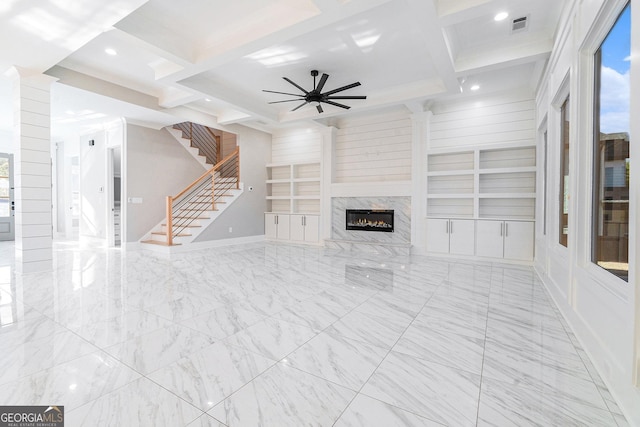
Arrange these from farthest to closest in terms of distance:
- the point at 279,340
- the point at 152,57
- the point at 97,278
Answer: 1. the point at 152,57
2. the point at 97,278
3. the point at 279,340

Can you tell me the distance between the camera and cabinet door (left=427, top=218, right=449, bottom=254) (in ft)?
21.4

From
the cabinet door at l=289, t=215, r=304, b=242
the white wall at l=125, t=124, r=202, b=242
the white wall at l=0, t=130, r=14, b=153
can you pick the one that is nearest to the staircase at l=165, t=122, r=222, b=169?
the white wall at l=125, t=124, r=202, b=242

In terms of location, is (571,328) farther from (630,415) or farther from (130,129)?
(130,129)

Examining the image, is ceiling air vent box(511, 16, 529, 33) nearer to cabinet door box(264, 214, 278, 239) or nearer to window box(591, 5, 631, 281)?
window box(591, 5, 631, 281)

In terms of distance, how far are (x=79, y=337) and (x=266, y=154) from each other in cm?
759

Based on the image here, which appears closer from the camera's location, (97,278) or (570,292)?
(570,292)

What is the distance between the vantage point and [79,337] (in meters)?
2.45

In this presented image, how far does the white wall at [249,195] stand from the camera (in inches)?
321

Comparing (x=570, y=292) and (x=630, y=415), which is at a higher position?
(x=570, y=292)

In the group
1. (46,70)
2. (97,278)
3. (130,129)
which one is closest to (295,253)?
(97,278)

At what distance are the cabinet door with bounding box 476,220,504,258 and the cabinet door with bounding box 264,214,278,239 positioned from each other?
5.59m

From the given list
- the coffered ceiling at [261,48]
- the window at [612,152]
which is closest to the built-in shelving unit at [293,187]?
the coffered ceiling at [261,48]

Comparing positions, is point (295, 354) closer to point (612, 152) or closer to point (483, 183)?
point (612, 152)

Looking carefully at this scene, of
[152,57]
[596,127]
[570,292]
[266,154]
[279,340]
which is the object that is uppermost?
[152,57]
